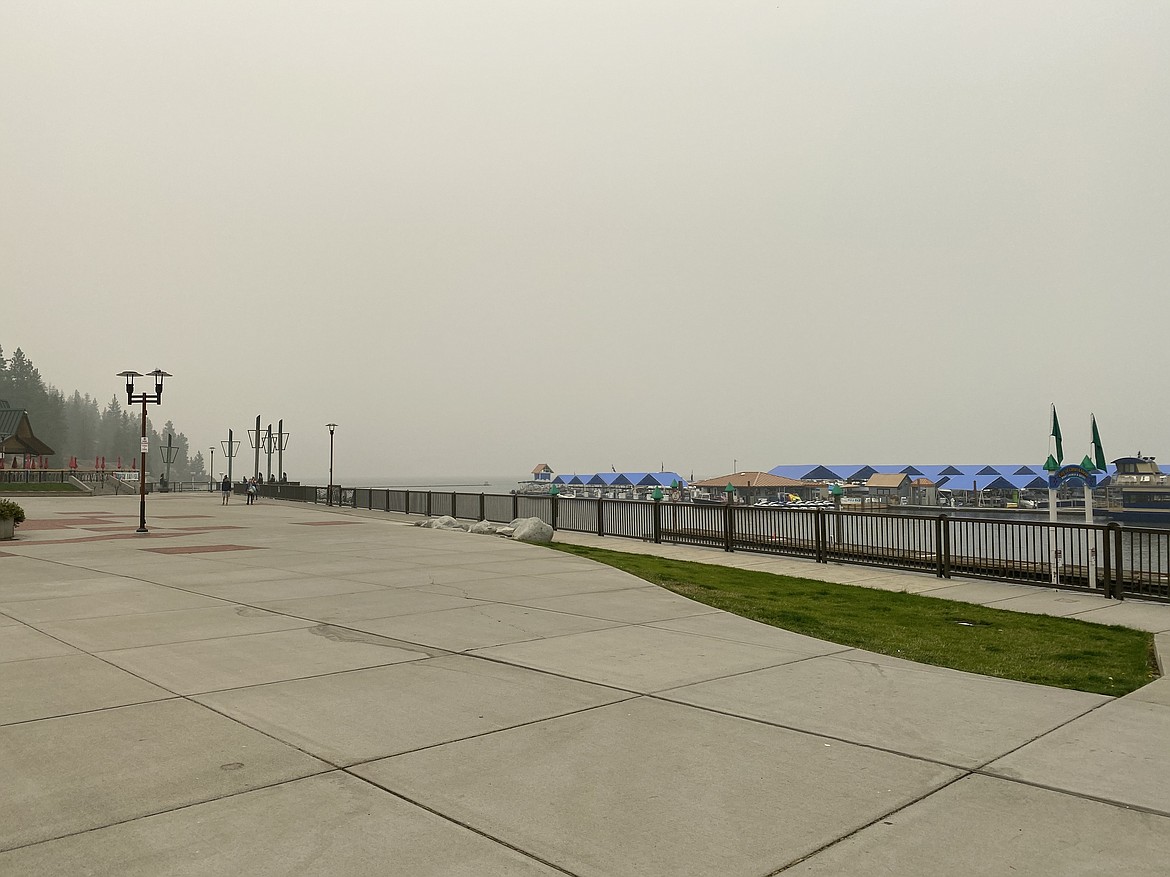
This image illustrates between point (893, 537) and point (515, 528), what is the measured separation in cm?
991

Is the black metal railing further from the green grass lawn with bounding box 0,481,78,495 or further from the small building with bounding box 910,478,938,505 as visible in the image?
the small building with bounding box 910,478,938,505

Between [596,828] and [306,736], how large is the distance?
2.36 m

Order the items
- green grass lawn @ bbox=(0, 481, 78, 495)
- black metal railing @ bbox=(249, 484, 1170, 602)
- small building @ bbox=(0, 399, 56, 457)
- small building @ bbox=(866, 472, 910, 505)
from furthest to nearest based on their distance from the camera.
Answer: small building @ bbox=(866, 472, 910, 505), small building @ bbox=(0, 399, 56, 457), green grass lawn @ bbox=(0, 481, 78, 495), black metal railing @ bbox=(249, 484, 1170, 602)

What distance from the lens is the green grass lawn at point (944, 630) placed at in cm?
805

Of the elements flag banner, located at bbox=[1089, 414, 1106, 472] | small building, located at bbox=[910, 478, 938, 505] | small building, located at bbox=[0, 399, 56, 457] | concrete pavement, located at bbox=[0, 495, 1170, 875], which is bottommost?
small building, located at bbox=[910, 478, 938, 505]

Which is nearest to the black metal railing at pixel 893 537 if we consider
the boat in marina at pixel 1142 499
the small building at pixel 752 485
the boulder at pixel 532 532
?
the boulder at pixel 532 532

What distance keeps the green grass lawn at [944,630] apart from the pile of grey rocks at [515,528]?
23.7ft

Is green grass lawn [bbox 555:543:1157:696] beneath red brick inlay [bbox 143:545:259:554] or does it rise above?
beneath

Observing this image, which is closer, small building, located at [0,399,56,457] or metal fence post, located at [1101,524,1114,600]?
metal fence post, located at [1101,524,1114,600]

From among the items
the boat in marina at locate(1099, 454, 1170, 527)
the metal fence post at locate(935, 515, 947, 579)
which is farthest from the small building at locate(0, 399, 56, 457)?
the boat in marina at locate(1099, 454, 1170, 527)

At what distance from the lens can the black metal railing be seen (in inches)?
560

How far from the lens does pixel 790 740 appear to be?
5.63 meters

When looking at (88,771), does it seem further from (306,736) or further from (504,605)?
(504,605)

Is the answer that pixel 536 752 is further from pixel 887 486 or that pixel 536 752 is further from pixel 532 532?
pixel 887 486
